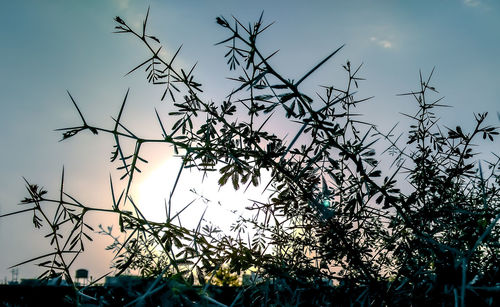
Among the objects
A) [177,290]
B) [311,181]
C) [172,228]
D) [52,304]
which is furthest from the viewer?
[311,181]

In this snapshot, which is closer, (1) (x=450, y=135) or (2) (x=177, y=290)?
(2) (x=177, y=290)

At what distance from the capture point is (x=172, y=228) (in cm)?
90

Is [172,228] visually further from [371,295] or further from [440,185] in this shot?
[440,185]

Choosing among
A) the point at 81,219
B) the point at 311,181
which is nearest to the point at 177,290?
the point at 81,219

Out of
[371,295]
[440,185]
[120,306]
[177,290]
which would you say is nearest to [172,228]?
[120,306]

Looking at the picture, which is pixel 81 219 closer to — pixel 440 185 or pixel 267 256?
pixel 267 256

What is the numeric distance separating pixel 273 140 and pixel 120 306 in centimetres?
102

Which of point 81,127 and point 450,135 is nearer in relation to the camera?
point 81,127

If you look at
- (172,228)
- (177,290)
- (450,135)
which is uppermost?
(450,135)

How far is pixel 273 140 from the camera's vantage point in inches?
63.1

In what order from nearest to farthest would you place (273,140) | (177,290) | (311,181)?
(177,290)
(311,181)
(273,140)

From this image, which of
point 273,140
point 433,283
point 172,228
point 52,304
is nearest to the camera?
point 433,283

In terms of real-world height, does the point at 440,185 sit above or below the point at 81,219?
above

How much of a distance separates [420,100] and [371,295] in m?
1.29
